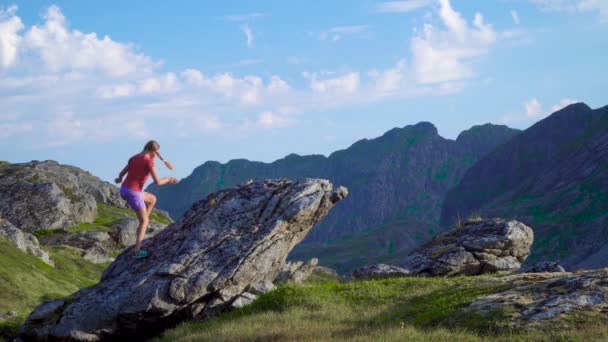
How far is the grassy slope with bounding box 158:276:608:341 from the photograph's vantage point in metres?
15.8

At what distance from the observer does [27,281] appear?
51312 mm

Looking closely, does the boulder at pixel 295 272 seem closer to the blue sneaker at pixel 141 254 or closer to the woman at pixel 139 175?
the blue sneaker at pixel 141 254

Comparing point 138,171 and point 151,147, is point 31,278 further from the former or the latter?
point 151,147

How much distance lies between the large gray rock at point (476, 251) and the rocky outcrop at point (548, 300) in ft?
48.2

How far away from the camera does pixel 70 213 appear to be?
119 meters

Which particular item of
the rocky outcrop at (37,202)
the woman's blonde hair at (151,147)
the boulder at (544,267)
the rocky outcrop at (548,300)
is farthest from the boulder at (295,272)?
the rocky outcrop at (37,202)

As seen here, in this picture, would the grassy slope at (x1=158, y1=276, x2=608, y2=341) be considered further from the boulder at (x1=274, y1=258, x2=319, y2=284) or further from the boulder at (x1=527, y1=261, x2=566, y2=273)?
the boulder at (x1=527, y1=261, x2=566, y2=273)

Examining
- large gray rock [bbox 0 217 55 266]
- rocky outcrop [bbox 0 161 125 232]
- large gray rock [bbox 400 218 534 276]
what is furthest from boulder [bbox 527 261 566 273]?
rocky outcrop [bbox 0 161 125 232]

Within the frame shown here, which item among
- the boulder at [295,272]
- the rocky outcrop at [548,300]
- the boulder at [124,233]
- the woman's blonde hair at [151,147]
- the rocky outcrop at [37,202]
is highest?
the rocky outcrop at [37,202]

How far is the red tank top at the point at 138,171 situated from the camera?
2389cm

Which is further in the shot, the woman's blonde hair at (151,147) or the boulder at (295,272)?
the boulder at (295,272)

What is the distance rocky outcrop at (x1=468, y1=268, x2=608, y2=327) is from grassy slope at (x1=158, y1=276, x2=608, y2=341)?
1.78ft

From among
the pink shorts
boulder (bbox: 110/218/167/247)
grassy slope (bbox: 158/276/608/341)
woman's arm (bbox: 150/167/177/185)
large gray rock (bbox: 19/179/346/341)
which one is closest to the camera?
grassy slope (bbox: 158/276/608/341)

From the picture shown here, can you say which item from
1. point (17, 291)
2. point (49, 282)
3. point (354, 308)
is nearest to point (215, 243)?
point (354, 308)
